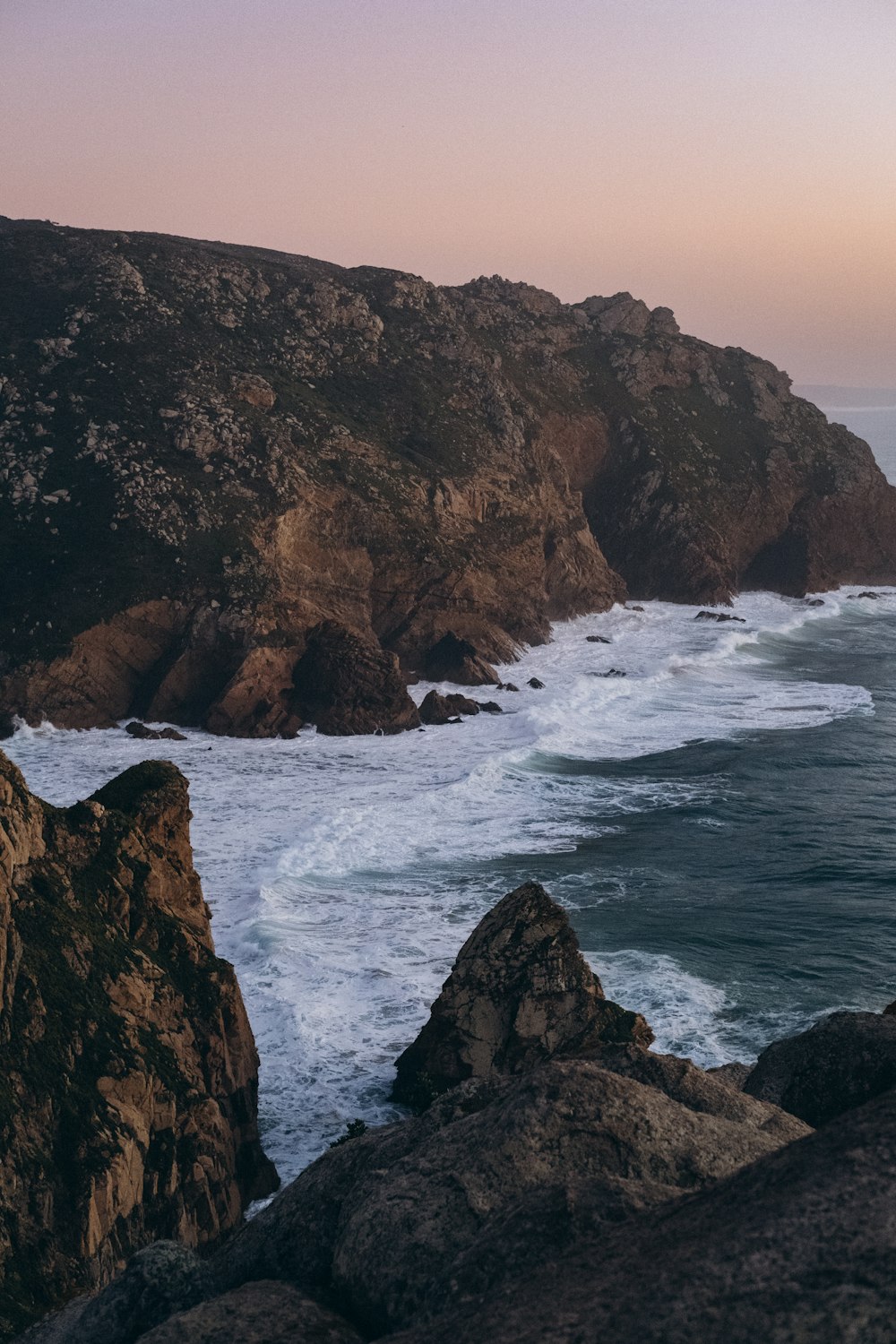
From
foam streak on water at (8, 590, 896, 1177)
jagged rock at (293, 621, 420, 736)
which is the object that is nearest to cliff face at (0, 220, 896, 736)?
jagged rock at (293, 621, 420, 736)

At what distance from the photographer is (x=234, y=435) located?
3263 inches

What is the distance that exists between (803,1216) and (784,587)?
11251cm

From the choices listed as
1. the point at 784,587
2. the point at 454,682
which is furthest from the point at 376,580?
the point at 784,587

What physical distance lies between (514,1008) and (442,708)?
42506mm

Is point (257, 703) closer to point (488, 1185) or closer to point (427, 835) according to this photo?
point (427, 835)

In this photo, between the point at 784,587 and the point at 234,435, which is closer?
the point at 234,435

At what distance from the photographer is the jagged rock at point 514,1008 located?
2842 cm

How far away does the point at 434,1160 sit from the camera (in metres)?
14.0

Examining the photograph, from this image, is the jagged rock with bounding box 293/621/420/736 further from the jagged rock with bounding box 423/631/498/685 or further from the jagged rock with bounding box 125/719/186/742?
the jagged rock with bounding box 423/631/498/685

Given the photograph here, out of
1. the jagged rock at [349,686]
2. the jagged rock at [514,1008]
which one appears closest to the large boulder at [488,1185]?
the jagged rock at [514,1008]

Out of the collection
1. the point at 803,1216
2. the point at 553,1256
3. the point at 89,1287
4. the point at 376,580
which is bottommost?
the point at 89,1287

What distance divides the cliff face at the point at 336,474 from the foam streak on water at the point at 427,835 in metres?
6.92

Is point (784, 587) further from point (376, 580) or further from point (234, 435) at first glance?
point (234, 435)

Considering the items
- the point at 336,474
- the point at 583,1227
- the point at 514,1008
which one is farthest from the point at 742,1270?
the point at 336,474
